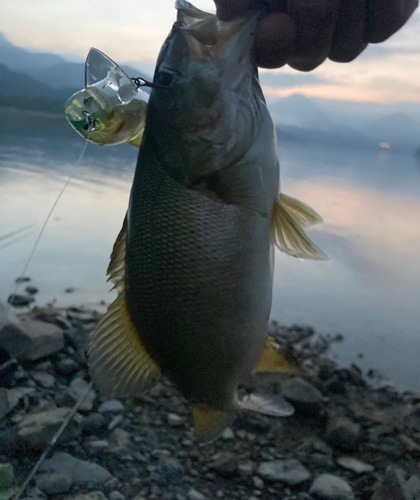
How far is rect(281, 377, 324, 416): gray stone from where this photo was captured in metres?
3.28

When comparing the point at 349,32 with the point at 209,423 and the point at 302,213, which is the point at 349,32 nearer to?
the point at 302,213

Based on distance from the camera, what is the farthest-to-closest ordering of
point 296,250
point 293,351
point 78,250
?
1. point 78,250
2. point 293,351
3. point 296,250

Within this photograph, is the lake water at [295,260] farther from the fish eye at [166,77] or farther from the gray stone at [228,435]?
the fish eye at [166,77]

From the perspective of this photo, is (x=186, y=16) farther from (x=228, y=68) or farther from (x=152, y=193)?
(x=152, y=193)

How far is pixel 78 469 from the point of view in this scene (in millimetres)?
2520

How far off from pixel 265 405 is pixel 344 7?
1.28 meters

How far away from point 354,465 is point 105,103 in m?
2.54

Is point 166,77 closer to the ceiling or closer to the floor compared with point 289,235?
closer to the ceiling

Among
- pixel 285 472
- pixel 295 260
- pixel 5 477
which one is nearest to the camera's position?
pixel 5 477

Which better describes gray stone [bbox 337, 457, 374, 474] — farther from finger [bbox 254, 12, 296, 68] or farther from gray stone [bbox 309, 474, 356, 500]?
finger [bbox 254, 12, 296, 68]

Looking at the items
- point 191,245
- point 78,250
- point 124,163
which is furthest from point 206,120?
point 124,163

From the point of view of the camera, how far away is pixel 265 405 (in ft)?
5.01

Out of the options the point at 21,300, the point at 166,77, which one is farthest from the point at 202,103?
the point at 21,300

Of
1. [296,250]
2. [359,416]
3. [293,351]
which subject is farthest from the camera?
[293,351]
